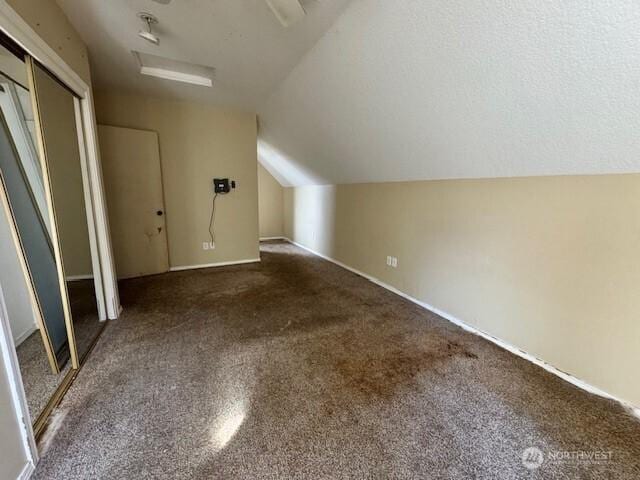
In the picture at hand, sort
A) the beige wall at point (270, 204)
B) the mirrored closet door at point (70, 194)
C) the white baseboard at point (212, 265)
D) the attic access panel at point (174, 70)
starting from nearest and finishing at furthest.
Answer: the mirrored closet door at point (70, 194), the attic access panel at point (174, 70), the white baseboard at point (212, 265), the beige wall at point (270, 204)

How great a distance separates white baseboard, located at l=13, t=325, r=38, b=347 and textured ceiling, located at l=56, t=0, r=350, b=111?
2.06 metres

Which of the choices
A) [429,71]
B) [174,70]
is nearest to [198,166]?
[174,70]

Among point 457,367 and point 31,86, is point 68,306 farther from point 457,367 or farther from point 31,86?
point 457,367

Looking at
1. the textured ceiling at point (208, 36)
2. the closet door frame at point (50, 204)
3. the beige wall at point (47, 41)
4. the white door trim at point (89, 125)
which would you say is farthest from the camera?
the textured ceiling at point (208, 36)

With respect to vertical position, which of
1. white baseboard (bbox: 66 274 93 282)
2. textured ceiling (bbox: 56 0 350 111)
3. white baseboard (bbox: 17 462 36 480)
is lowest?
white baseboard (bbox: 17 462 36 480)

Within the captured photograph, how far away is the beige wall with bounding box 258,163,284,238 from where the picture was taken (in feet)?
21.0

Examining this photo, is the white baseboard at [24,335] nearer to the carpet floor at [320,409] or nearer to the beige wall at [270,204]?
the carpet floor at [320,409]

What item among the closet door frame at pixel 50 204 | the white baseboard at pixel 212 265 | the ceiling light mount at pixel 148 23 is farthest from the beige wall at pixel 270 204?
the closet door frame at pixel 50 204

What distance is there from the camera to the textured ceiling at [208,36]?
1792 mm

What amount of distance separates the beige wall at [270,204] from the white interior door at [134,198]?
9.53 feet

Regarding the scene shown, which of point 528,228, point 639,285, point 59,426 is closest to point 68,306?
point 59,426

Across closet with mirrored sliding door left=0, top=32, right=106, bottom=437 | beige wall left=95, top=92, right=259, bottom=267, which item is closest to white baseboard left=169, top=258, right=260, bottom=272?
beige wall left=95, top=92, right=259, bottom=267

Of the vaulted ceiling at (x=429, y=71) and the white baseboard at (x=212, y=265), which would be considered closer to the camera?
the vaulted ceiling at (x=429, y=71)

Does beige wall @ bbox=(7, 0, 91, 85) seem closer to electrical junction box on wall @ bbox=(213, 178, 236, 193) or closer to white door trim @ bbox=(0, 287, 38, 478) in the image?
white door trim @ bbox=(0, 287, 38, 478)
